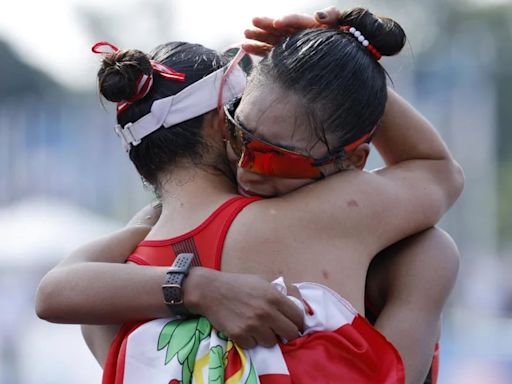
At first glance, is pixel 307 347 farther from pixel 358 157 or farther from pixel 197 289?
pixel 358 157

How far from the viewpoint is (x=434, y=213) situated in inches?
95.3

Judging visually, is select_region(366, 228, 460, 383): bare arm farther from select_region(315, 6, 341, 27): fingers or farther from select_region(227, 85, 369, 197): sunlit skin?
select_region(315, 6, 341, 27): fingers

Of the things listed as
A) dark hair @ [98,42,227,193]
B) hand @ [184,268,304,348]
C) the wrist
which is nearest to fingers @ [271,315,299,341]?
hand @ [184,268,304,348]

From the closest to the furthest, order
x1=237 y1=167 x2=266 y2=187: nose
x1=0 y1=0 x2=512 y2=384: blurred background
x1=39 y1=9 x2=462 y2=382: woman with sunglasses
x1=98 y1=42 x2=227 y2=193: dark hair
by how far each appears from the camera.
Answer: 1. x1=39 y1=9 x2=462 y2=382: woman with sunglasses
2. x1=237 y1=167 x2=266 y2=187: nose
3. x1=98 y1=42 x2=227 y2=193: dark hair
4. x1=0 y1=0 x2=512 y2=384: blurred background

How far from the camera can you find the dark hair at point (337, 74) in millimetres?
2303

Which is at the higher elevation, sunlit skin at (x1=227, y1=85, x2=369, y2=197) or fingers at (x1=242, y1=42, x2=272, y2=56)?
fingers at (x1=242, y1=42, x2=272, y2=56)

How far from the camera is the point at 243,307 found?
7.04ft

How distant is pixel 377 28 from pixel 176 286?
763mm

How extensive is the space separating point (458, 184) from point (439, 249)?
0.64 feet

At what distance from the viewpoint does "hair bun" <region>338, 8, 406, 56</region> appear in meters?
2.41

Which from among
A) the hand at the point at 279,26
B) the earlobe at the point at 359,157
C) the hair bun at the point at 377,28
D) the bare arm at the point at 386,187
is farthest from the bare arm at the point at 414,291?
the hand at the point at 279,26

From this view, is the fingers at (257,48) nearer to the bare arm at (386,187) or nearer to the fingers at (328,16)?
the bare arm at (386,187)

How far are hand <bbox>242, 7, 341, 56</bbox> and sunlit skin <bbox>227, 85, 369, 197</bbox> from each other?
0.20 metres

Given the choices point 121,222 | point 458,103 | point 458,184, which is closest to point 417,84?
point 458,103
